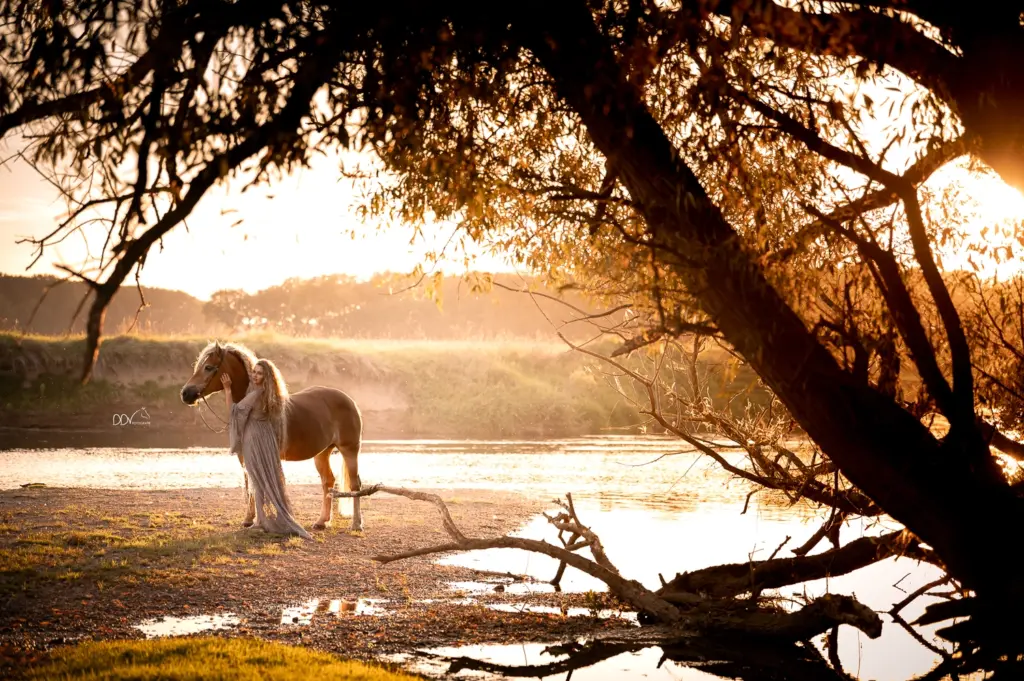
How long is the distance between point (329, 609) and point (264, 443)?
3.62 metres

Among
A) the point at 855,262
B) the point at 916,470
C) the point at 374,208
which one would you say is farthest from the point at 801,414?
the point at 374,208

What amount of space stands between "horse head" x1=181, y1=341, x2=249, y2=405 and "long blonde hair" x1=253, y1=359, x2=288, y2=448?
0.47 m

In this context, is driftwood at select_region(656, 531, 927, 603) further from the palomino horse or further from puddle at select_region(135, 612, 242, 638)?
the palomino horse

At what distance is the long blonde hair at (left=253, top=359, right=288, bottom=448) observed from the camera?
36.2 ft

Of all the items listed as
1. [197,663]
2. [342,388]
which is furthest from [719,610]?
[342,388]

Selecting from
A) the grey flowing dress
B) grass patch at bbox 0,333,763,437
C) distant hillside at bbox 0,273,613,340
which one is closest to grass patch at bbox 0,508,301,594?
the grey flowing dress

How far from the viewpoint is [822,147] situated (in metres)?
6.05

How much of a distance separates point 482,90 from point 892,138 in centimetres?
273

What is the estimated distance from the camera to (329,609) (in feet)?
25.3

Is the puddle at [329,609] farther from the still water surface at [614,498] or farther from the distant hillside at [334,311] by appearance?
the distant hillside at [334,311]

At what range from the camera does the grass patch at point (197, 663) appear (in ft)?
17.4

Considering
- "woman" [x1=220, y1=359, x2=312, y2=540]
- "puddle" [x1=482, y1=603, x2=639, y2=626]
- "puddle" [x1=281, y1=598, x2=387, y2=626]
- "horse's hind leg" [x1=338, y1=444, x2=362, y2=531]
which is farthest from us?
"horse's hind leg" [x1=338, y1=444, x2=362, y2=531]

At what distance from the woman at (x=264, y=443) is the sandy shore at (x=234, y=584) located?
31 centimetres

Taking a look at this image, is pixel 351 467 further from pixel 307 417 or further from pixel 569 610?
pixel 569 610
